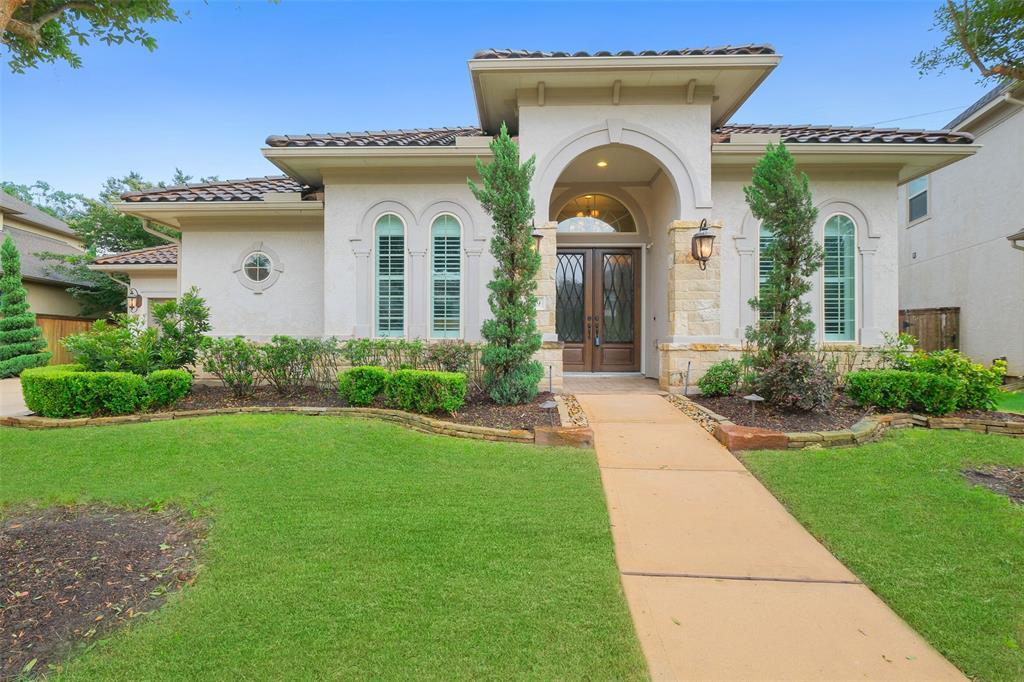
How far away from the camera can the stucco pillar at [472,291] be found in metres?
8.08

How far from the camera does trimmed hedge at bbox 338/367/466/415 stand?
5.46 metres

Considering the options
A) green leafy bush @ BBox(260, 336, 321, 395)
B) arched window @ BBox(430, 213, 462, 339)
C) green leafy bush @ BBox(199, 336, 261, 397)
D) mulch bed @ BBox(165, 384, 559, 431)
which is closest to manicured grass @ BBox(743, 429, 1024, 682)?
mulch bed @ BBox(165, 384, 559, 431)

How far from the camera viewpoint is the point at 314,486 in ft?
12.4

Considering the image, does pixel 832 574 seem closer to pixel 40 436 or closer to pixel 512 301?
pixel 512 301

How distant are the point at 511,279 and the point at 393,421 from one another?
8.07 feet

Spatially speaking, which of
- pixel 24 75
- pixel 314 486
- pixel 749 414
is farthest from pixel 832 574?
pixel 24 75

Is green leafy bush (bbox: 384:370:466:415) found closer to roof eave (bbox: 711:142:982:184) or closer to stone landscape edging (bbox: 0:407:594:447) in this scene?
stone landscape edging (bbox: 0:407:594:447)

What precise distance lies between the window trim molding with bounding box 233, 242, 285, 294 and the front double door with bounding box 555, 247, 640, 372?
18.9 ft

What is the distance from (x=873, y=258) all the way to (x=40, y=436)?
41.7 ft

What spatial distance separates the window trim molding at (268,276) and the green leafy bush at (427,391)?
4.79m

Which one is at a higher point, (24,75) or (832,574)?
(24,75)

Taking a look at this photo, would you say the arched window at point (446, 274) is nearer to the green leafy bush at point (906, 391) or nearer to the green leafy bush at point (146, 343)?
the green leafy bush at point (146, 343)

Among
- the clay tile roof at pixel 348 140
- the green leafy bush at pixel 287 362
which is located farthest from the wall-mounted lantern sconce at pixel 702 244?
the green leafy bush at pixel 287 362

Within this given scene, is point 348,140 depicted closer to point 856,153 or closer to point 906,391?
point 856,153
